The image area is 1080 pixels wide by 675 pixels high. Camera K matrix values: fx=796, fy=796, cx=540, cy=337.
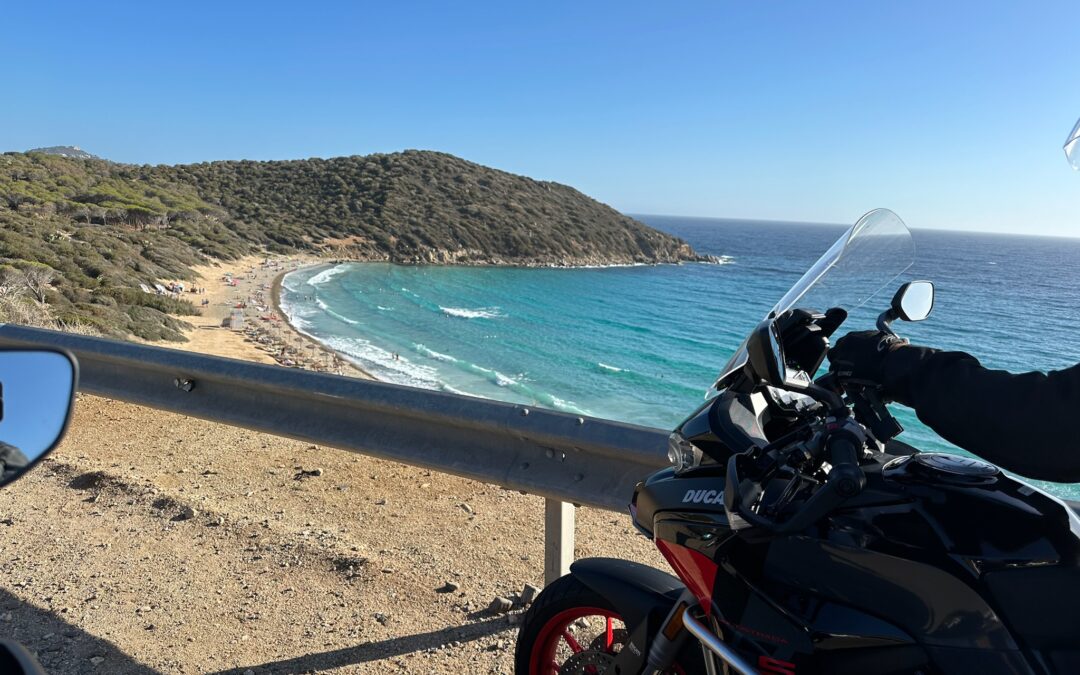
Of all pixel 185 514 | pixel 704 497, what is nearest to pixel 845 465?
pixel 704 497

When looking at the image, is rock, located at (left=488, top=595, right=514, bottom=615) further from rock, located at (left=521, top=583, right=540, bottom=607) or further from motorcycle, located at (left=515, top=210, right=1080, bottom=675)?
motorcycle, located at (left=515, top=210, right=1080, bottom=675)

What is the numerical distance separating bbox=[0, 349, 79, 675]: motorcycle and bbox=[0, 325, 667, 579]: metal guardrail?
54.2 inches

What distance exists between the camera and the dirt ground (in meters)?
3.04

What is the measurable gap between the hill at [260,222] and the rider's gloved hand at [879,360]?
15828 millimetres

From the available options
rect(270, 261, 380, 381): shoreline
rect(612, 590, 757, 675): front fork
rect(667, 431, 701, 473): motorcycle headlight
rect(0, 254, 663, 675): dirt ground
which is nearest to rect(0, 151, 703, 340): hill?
rect(270, 261, 380, 381): shoreline

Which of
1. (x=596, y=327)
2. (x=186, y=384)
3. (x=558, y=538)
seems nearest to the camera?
(x=558, y=538)

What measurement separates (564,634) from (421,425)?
1364 millimetres

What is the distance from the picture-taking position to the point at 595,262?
289ft

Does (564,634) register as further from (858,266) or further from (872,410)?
(858,266)

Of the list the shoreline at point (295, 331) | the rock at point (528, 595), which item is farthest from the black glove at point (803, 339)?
the shoreline at point (295, 331)

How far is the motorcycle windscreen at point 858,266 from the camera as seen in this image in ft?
6.52

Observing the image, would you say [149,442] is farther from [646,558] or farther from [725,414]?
[725,414]

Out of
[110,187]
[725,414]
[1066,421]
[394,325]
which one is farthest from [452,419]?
[110,187]

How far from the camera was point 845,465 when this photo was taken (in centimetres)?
132
